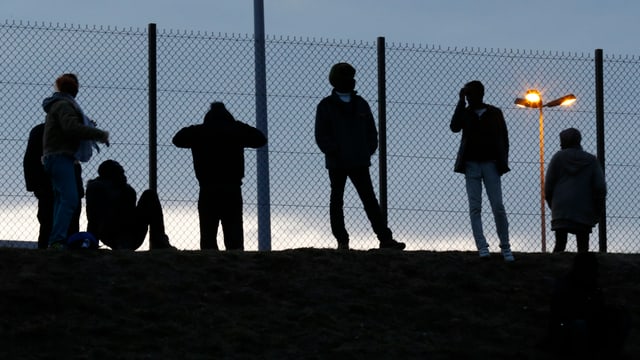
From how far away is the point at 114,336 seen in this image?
12375 mm

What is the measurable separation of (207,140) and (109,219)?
1.13 m

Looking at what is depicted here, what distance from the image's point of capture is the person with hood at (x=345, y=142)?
1503cm

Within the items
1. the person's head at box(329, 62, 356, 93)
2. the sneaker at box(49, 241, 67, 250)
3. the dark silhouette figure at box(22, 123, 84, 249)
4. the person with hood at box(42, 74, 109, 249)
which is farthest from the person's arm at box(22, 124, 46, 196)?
the person's head at box(329, 62, 356, 93)

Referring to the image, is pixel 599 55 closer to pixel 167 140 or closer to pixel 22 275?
pixel 167 140

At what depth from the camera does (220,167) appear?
1491 centimetres

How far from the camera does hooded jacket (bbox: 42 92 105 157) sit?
14.0 metres

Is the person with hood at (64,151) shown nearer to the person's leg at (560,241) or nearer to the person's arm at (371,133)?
the person's arm at (371,133)

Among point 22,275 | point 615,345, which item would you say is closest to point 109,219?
point 22,275

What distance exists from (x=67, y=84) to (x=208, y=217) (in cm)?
174

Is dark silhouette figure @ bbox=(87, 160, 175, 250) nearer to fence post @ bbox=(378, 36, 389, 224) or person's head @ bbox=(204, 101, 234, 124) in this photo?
person's head @ bbox=(204, 101, 234, 124)

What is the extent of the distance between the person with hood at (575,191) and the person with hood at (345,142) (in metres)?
1.70

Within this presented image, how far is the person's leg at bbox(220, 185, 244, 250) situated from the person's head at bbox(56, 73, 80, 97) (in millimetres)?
1604

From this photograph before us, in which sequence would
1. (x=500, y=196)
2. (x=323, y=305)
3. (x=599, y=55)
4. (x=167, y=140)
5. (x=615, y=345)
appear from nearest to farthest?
(x=615, y=345) < (x=323, y=305) < (x=500, y=196) < (x=167, y=140) < (x=599, y=55)

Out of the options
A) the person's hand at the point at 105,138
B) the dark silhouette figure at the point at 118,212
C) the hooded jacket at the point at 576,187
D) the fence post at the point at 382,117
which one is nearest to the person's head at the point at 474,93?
the hooded jacket at the point at 576,187
